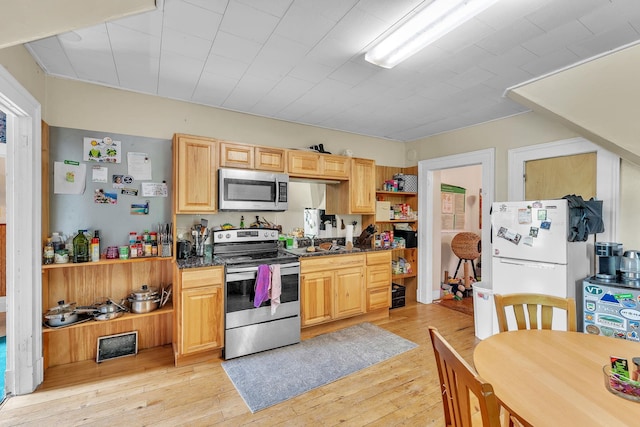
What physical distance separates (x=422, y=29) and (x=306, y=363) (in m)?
2.79

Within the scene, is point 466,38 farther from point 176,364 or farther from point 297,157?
point 176,364

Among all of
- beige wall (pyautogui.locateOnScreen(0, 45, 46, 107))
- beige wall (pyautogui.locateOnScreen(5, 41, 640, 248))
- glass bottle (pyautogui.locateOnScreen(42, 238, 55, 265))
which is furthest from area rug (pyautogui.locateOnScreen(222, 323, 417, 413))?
beige wall (pyautogui.locateOnScreen(0, 45, 46, 107))

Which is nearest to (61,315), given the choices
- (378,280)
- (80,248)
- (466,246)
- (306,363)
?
(80,248)

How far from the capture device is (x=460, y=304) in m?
4.50

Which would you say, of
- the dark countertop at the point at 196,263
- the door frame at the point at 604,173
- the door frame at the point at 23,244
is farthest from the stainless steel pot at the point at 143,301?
the door frame at the point at 604,173

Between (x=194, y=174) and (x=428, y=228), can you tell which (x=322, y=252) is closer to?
(x=194, y=174)

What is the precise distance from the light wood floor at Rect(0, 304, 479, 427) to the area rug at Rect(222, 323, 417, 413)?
80 millimetres

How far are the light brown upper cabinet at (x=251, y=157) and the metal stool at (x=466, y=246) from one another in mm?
3433

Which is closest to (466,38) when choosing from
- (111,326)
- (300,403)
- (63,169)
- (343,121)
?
(343,121)

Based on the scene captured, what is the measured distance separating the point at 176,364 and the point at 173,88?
8.50 ft

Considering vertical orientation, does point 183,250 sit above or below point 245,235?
below

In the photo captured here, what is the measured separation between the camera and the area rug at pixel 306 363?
2.28 metres

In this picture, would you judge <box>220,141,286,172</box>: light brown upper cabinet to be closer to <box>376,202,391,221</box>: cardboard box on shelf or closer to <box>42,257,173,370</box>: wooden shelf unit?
<box>42,257,173,370</box>: wooden shelf unit

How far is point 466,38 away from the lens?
198 cm
